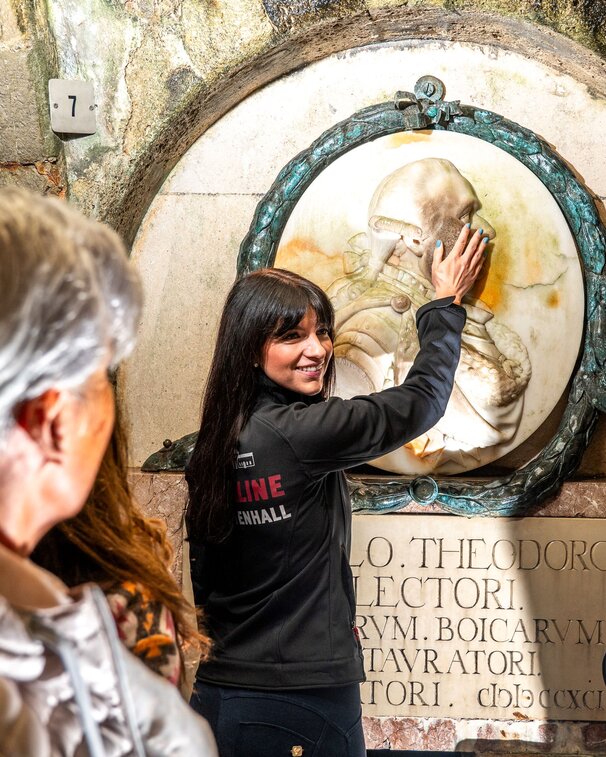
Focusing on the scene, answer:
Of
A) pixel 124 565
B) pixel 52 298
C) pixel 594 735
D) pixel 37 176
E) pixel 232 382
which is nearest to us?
pixel 52 298

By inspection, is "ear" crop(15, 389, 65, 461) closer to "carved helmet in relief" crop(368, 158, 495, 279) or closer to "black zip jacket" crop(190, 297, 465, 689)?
"black zip jacket" crop(190, 297, 465, 689)

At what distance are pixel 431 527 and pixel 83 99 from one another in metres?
1.52

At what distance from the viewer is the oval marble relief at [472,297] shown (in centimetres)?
267

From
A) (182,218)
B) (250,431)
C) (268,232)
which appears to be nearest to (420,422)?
(250,431)

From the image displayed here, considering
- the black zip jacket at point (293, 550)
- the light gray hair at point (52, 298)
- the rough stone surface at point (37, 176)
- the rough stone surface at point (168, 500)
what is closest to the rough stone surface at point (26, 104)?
the rough stone surface at point (37, 176)

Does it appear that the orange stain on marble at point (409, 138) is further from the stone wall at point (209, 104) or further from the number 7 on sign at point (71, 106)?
the number 7 on sign at point (71, 106)

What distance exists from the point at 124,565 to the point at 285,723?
2.49 feet

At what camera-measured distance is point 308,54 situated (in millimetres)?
2812

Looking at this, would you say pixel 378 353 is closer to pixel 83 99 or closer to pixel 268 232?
pixel 268 232

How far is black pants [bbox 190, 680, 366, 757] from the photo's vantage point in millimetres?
1537

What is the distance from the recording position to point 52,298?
67 cm

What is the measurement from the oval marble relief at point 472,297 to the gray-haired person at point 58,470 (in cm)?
197

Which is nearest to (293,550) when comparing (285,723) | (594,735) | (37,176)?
(285,723)

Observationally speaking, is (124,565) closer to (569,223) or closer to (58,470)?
(58,470)
